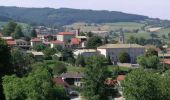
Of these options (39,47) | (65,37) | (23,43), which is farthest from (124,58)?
(65,37)

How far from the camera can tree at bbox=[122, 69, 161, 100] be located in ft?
134

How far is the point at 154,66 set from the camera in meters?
96.1

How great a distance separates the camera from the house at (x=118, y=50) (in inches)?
4631

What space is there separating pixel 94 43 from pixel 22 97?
82.0 meters

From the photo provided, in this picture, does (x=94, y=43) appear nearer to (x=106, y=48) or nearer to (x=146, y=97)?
(x=106, y=48)

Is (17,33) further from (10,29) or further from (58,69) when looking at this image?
(58,69)

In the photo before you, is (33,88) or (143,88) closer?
(143,88)

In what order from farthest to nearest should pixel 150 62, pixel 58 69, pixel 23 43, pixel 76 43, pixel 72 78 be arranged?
pixel 76 43 → pixel 23 43 → pixel 150 62 → pixel 58 69 → pixel 72 78

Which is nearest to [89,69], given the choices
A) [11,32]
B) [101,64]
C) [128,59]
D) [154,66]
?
[101,64]

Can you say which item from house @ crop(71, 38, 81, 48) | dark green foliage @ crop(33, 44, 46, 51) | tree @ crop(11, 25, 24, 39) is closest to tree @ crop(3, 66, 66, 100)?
dark green foliage @ crop(33, 44, 46, 51)

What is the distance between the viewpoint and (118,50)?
12031 cm

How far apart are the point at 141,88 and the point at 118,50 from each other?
7964 centimetres

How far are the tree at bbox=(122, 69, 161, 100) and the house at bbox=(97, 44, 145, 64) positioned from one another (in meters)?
A: 73.8

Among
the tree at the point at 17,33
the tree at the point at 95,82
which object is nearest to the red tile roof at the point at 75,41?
the tree at the point at 17,33
